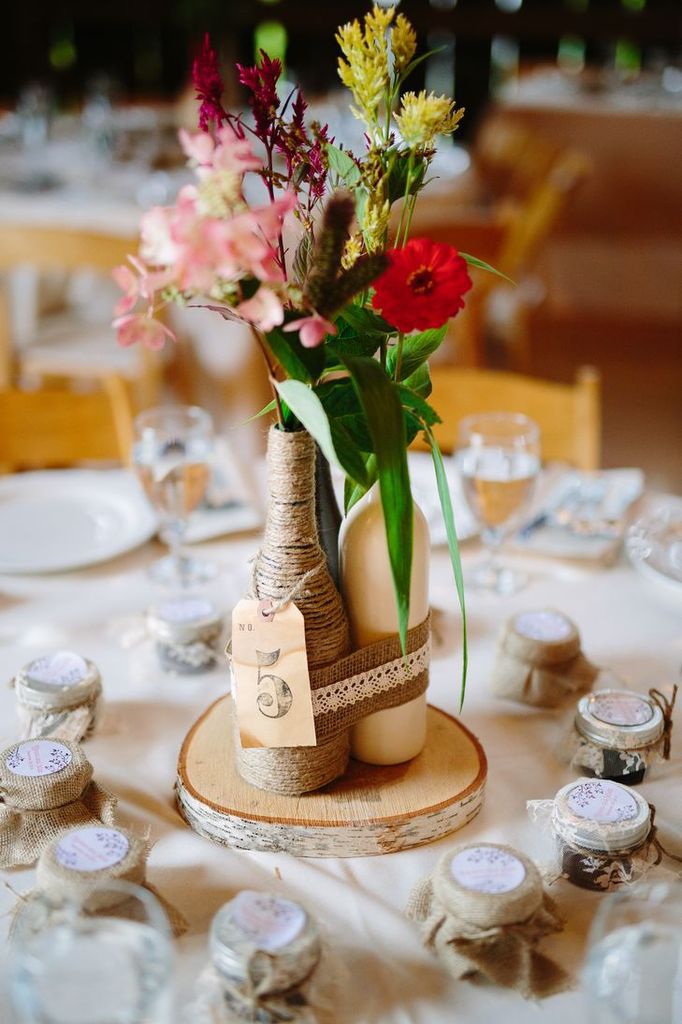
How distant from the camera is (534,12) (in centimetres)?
560

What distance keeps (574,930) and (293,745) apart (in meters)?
0.25

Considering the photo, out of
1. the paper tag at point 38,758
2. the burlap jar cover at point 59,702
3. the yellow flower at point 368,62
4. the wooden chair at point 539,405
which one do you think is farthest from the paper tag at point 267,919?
the wooden chair at point 539,405

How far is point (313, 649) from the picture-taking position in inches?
33.7

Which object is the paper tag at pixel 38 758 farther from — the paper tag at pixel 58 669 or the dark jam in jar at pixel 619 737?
the dark jam in jar at pixel 619 737

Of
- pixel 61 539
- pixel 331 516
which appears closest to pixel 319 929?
pixel 331 516

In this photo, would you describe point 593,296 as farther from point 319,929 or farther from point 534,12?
point 319,929

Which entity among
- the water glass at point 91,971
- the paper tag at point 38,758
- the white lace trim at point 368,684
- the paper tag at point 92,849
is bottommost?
the paper tag at point 38,758

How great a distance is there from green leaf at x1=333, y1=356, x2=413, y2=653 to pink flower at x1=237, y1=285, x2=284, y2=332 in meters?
0.07

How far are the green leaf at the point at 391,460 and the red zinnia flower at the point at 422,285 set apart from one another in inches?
1.7

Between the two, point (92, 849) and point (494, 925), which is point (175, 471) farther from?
point (494, 925)

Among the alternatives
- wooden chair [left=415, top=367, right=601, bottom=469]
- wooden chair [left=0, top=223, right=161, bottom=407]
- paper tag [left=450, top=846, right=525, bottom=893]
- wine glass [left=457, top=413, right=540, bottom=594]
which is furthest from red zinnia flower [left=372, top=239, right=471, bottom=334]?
wooden chair [left=0, top=223, right=161, bottom=407]

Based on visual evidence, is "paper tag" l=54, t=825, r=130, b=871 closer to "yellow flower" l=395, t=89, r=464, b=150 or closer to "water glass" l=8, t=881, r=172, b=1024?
"water glass" l=8, t=881, r=172, b=1024

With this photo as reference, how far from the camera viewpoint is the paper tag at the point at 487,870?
740 millimetres

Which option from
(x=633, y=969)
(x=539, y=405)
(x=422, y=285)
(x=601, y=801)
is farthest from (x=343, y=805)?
(x=539, y=405)
